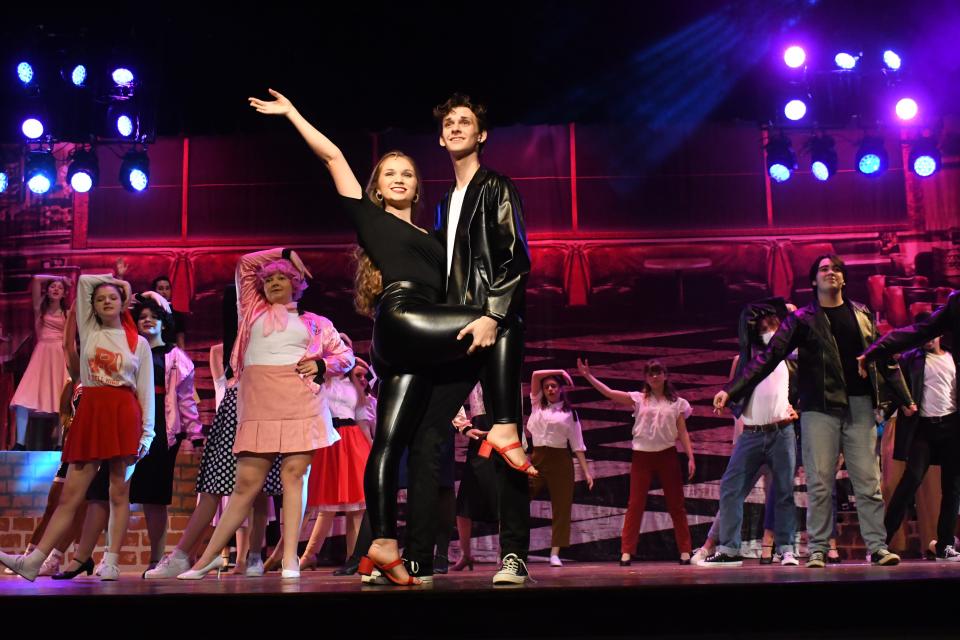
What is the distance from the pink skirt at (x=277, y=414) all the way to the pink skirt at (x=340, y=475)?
1705mm

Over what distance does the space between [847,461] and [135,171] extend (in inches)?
245

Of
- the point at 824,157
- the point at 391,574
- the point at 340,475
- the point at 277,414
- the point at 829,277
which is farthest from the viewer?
the point at 824,157

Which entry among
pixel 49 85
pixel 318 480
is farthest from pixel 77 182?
pixel 318 480

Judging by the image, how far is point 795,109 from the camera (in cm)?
845

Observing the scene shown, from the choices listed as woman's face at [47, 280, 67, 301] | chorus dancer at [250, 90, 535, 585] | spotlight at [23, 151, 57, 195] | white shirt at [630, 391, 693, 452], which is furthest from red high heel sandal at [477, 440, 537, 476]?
woman's face at [47, 280, 67, 301]

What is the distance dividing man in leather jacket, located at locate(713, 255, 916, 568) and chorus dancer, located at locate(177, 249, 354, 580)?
7.00 feet

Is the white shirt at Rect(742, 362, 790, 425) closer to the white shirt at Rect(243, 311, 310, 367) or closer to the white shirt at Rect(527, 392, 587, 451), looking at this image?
the white shirt at Rect(527, 392, 587, 451)

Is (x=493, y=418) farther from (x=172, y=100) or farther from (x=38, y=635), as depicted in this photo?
(x=172, y=100)

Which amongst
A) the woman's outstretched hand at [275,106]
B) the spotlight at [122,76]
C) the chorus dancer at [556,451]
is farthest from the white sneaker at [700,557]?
the spotlight at [122,76]

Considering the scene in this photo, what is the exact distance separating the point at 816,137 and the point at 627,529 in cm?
388

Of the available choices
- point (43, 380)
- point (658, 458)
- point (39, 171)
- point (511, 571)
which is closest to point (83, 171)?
point (39, 171)

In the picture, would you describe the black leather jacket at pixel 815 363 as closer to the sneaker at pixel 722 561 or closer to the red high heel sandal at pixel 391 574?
the sneaker at pixel 722 561

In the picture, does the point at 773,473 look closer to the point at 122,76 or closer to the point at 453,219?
the point at 453,219

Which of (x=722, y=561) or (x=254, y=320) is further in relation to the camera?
(x=722, y=561)
